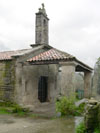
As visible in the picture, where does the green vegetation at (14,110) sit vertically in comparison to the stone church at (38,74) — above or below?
below

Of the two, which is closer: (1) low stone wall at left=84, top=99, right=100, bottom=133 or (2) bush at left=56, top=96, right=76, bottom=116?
(1) low stone wall at left=84, top=99, right=100, bottom=133

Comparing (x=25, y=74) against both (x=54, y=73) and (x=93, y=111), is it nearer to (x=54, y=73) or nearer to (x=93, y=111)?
(x=54, y=73)

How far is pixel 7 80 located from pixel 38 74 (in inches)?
93.8

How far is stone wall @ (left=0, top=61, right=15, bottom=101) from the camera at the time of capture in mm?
10922

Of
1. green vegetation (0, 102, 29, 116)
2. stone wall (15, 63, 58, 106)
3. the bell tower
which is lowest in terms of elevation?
green vegetation (0, 102, 29, 116)

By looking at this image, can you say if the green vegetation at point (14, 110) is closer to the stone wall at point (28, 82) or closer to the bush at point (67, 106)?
the stone wall at point (28, 82)

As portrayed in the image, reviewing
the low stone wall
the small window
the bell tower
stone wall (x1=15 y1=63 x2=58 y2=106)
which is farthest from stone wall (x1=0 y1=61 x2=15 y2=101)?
the low stone wall

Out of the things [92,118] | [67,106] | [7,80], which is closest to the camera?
[92,118]

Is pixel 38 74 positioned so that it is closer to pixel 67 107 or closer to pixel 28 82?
pixel 28 82

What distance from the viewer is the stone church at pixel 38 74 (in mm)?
9406

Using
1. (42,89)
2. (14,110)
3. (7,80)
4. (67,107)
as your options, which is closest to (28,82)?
(7,80)

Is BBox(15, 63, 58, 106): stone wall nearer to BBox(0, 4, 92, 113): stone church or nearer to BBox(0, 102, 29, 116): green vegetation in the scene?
BBox(0, 4, 92, 113): stone church

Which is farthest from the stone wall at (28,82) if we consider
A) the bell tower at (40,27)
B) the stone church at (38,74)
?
the bell tower at (40,27)

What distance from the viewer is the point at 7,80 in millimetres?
11164
